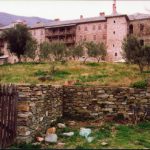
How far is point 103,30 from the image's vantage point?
246ft

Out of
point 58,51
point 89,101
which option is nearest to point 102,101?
point 89,101

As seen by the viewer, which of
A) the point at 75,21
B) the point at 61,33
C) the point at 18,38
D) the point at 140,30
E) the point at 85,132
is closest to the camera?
the point at 85,132

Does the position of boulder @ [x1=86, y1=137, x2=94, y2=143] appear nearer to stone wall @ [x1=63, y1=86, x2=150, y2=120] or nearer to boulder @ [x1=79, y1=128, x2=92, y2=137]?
boulder @ [x1=79, y1=128, x2=92, y2=137]

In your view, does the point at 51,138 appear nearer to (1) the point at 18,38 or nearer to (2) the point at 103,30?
(1) the point at 18,38

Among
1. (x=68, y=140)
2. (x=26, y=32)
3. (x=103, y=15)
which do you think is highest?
(x=103, y=15)

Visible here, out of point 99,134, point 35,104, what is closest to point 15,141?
point 35,104

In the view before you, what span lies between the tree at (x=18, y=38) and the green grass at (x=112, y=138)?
37188 mm

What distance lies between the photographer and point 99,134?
44.4 ft

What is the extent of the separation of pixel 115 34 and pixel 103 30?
3.77 meters

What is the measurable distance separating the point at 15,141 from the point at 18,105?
46.8 inches

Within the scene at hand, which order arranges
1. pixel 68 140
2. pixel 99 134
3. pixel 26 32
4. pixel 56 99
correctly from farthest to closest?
pixel 26 32 < pixel 56 99 < pixel 99 134 < pixel 68 140

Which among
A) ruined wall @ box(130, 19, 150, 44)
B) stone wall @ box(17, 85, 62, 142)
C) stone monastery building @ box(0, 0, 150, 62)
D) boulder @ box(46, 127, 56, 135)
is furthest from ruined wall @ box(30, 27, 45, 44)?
boulder @ box(46, 127, 56, 135)

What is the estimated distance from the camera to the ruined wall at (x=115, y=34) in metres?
71.4

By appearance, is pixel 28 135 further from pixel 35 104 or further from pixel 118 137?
pixel 118 137
